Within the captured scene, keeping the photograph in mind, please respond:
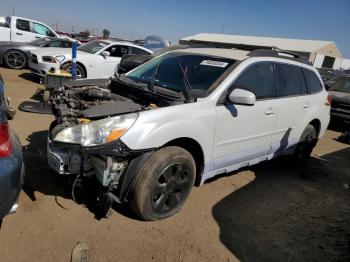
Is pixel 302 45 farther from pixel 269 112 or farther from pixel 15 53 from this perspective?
pixel 269 112

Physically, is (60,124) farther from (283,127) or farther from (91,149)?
(283,127)

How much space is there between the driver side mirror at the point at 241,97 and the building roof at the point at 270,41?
133 ft

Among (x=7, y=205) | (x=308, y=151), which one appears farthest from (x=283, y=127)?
(x=7, y=205)

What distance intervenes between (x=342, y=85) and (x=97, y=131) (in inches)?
379

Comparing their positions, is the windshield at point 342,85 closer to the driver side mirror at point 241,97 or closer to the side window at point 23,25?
the driver side mirror at point 241,97

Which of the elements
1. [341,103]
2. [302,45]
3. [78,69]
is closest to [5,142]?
[78,69]

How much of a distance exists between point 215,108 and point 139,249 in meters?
1.63

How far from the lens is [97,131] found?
3129 mm

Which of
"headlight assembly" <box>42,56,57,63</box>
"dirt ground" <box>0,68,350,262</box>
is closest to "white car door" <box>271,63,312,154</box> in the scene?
"dirt ground" <box>0,68,350,262</box>

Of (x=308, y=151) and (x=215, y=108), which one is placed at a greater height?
(x=215, y=108)

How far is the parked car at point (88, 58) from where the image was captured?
10117 mm

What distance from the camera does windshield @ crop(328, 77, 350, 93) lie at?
413 inches

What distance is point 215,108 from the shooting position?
3.80 meters

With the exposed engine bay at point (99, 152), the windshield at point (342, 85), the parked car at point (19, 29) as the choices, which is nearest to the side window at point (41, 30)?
the parked car at point (19, 29)
